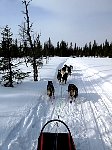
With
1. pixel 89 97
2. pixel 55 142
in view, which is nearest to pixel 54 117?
pixel 55 142

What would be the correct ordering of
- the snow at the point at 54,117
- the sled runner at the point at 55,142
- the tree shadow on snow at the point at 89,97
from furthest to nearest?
1. the tree shadow on snow at the point at 89,97
2. the snow at the point at 54,117
3. the sled runner at the point at 55,142

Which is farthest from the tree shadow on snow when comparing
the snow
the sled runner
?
the sled runner

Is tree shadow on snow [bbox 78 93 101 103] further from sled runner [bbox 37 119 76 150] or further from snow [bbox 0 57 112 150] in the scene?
sled runner [bbox 37 119 76 150]

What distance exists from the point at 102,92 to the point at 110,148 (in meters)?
8.93

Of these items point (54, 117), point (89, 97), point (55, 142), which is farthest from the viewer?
point (89, 97)

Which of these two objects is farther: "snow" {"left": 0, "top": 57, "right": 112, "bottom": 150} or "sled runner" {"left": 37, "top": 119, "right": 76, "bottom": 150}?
"snow" {"left": 0, "top": 57, "right": 112, "bottom": 150}

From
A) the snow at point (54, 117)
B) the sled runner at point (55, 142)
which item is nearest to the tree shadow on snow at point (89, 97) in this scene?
the snow at point (54, 117)

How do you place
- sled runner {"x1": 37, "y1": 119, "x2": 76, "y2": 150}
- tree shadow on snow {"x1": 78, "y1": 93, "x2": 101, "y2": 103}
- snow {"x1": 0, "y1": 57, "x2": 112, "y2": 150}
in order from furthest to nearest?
tree shadow on snow {"x1": 78, "y1": 93, "x2": 101, "y2": 103} < snow {"x1": 0, "y1": 57, "x2": 112, "y2": 150} < sled runner {"x1": 37, "y1": 119, "x2": 76, "y2": 150}

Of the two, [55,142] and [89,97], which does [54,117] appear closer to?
[55,142]

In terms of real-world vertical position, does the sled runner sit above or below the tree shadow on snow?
above

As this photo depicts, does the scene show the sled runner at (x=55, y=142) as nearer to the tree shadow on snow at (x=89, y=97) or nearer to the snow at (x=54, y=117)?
the snow at (x=54, y=117)

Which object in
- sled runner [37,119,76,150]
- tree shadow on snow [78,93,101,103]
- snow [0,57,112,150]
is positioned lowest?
tree shadow on snow [78,93,101,103]

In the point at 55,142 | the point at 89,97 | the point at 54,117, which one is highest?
the point at 55,142

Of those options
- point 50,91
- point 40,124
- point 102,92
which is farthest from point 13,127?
point 102,92
